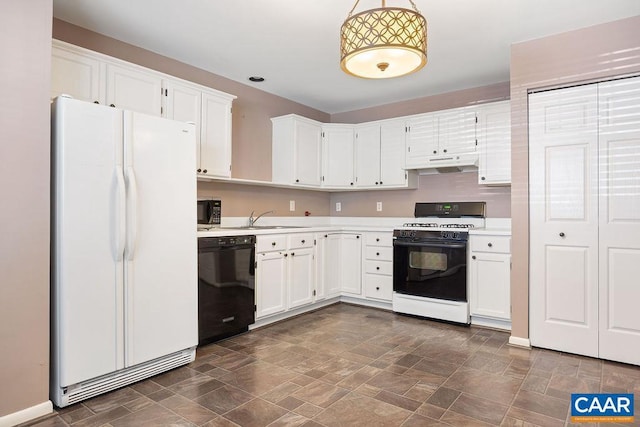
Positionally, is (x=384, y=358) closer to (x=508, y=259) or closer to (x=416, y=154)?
(x=508, y=259)

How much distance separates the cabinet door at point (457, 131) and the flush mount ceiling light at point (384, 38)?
2.32m

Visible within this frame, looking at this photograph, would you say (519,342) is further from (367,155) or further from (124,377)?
(124,377)

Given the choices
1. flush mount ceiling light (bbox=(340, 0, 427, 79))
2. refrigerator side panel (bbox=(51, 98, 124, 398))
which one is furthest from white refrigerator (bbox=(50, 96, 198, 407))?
flush mount ceiling light (bbox=(340, 0, 427, 79))

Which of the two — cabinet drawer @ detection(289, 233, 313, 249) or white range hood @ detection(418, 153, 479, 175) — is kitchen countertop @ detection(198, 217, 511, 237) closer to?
cabinet drawer @ detection(289, 233, 313, 249)

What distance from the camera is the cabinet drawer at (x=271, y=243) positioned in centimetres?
360

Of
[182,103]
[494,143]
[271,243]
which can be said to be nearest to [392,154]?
[494,143]

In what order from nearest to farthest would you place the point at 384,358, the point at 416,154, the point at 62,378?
the point at 62,378, the point at 384,358, the point at 416,154

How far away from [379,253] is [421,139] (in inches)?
53.5

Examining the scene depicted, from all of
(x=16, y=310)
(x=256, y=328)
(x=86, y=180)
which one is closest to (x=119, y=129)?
(x=86, y=180)

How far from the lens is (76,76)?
2.68 m

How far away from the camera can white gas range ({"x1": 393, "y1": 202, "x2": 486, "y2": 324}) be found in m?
3.78

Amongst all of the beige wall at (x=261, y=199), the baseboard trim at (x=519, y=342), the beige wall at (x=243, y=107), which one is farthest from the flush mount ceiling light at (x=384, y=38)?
the baseboard trim at (x=519, y=342)

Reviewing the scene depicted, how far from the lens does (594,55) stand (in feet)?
9.50

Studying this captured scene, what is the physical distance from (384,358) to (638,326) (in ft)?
5.88
